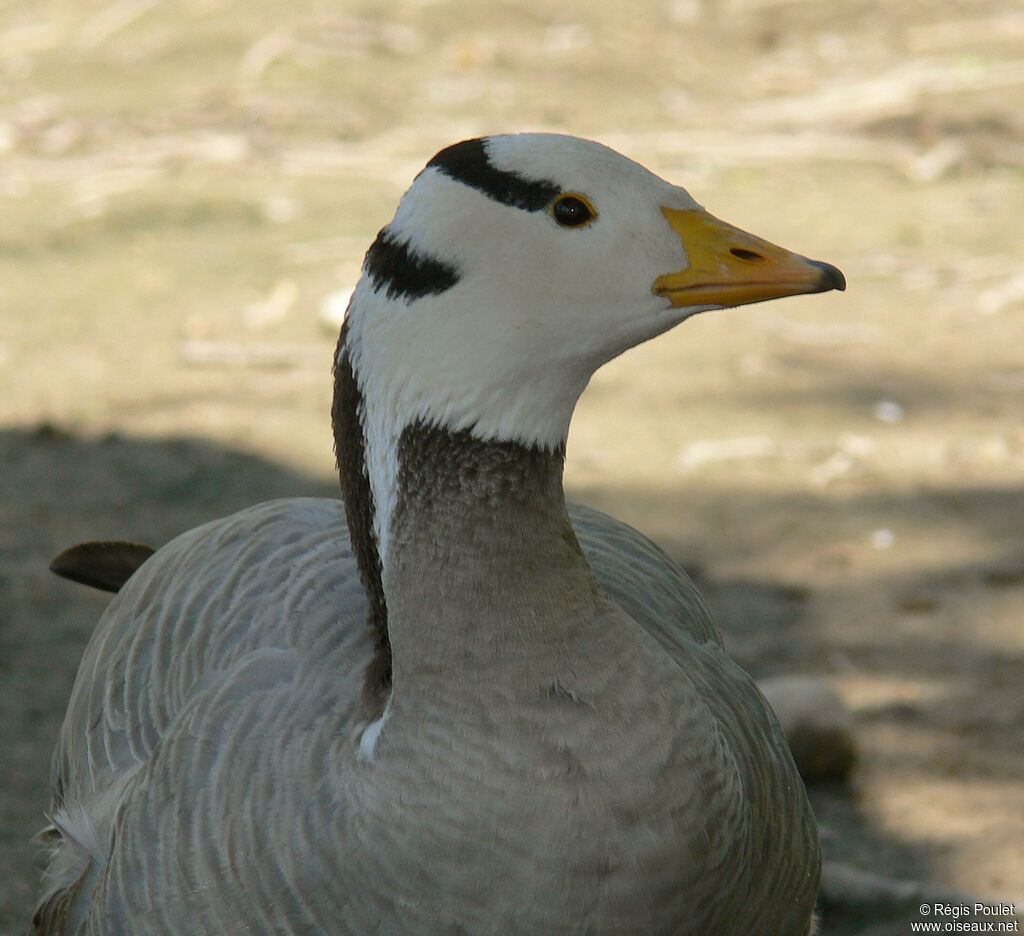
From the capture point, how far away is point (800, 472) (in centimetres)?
525

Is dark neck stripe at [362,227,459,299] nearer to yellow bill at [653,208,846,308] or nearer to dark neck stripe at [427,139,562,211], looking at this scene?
dark neck stripe at [427,139,562,211]

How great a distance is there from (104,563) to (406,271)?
5.21 ft

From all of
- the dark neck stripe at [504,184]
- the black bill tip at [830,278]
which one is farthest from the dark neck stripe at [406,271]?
the black bill tip at [830,278]

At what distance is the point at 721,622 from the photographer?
438 cm

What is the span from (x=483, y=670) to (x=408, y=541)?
0.22 meters

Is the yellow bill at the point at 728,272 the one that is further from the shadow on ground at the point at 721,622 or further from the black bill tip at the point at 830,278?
the shadow on ground at the point at 721,622

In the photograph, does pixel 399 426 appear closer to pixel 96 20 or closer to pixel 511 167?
pixel 511 167

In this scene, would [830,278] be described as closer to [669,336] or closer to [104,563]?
[104,563]

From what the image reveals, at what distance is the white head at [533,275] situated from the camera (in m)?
2.03

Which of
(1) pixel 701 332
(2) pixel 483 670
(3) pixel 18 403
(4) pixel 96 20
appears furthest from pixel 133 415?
(4) pixel 96 20

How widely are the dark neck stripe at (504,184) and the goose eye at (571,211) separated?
1 cm

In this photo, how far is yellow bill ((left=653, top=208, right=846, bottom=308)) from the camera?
204 cm

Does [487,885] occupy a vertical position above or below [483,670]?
below

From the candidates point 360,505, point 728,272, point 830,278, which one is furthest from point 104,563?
point 830,278
